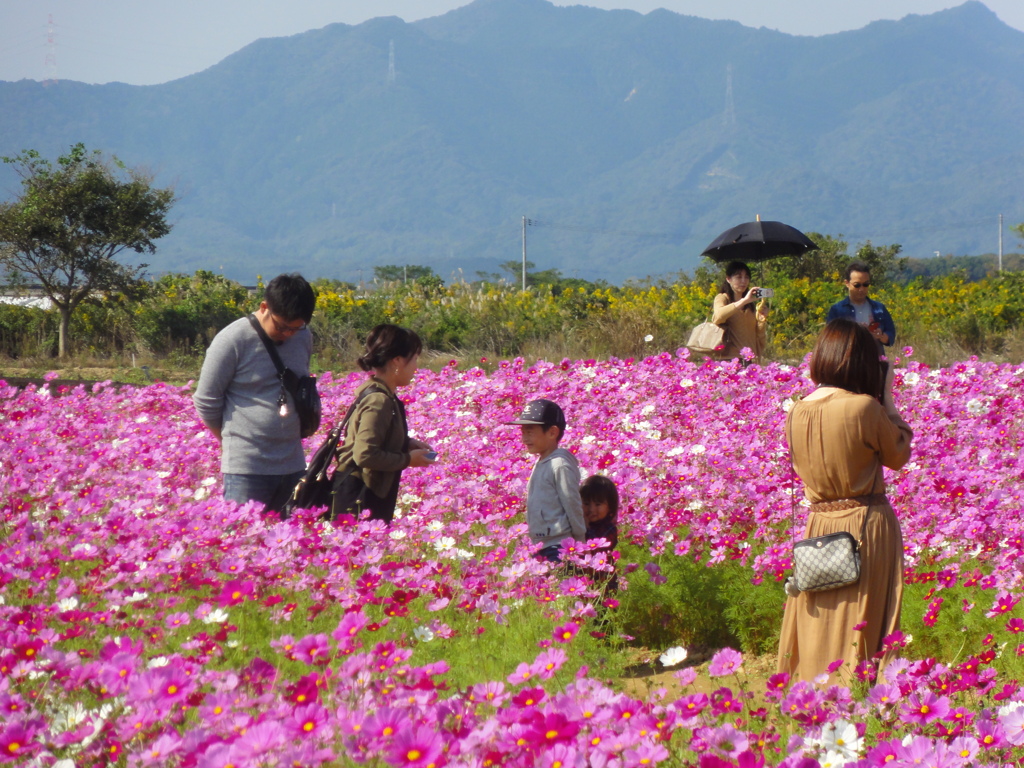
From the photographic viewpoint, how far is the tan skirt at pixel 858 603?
3383 millimetres

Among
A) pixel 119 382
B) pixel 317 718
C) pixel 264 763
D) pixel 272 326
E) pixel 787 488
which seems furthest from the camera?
pixel 119 382

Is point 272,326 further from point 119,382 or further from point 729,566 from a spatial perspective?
point 119,382

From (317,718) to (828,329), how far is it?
6.93 feet

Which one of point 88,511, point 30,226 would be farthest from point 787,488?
point 30,226

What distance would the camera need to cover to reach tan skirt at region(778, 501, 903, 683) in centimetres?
338

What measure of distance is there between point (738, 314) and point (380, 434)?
468 cm

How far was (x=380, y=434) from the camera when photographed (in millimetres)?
4320

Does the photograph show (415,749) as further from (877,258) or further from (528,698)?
(877,258)

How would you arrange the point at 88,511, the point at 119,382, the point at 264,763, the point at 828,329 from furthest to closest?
1. the point at 119,382
2. the point at 88,511
3. the point at 828,329
4. the point at 264,763

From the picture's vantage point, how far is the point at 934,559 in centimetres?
452

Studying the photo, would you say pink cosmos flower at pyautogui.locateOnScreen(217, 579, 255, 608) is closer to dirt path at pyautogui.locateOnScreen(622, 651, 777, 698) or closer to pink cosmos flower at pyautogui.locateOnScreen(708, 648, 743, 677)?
pink cosmos flower at pyautogui.locateOnScreen(708, 648, 743, 677)

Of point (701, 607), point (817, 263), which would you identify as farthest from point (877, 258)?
point (701, 607)

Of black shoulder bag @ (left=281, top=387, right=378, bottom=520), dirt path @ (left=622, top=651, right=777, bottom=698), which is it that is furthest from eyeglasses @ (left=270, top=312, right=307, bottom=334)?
dirt path @ (left=622, top=651, right=777, bottom=698)

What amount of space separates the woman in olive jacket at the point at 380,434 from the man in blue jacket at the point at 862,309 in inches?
141
